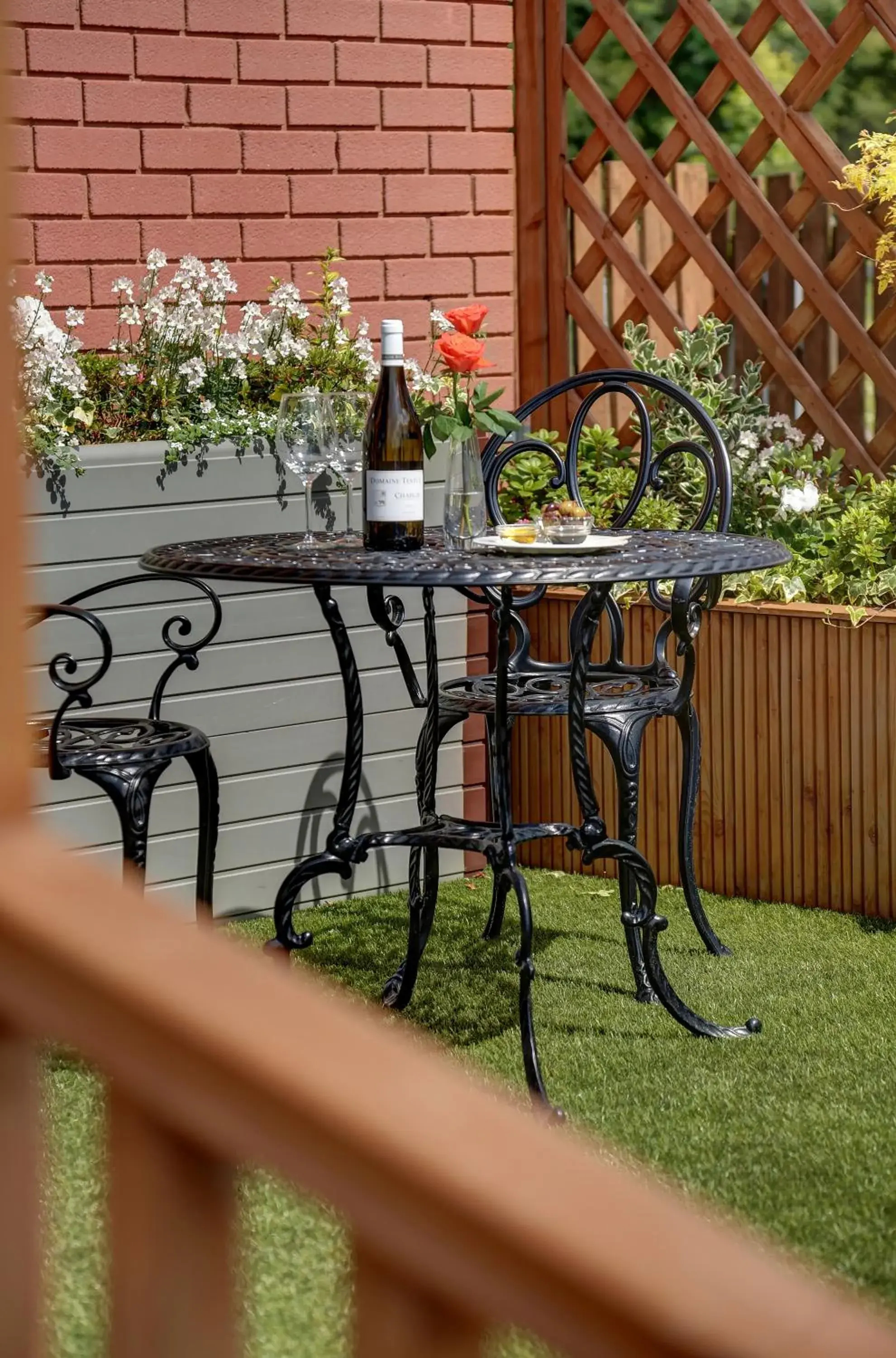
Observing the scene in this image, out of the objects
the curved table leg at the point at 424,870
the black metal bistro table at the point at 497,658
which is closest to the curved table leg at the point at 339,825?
the black metal bistro table at the point at 497,658

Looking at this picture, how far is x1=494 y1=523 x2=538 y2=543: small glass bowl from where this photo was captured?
2.63m

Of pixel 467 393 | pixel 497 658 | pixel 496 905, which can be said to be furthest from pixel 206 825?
pixel 467 393

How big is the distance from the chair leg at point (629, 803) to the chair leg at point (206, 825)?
64 centimetres

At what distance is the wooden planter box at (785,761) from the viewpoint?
3.45 metres

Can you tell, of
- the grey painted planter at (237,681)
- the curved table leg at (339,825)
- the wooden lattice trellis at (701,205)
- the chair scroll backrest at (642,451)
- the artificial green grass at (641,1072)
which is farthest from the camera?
the wooden lattice trellis at (701,205)

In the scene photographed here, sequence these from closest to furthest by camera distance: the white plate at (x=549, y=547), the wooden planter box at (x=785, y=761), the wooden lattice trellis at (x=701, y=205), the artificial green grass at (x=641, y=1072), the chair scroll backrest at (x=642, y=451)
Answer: the artificial green grass at (x=641, y=1072)
the white plate at (x=549, y=547)
the chair scroll backrest at (x=642, y=451)
the wooden planter box at (x=785, y=761)
the wooden lattice trellis at (x=701, y=205)

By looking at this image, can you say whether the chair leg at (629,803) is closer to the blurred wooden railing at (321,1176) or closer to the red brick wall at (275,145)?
the red brick wall at (275,145)

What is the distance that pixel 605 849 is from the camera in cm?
270

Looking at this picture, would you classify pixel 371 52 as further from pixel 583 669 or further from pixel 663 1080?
pixel 663 1080

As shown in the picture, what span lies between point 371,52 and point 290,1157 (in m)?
3.85

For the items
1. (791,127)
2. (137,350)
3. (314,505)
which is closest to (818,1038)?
(314,505)

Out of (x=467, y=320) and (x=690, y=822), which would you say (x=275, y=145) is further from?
(x=690, y=822)

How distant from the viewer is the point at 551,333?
447 centimetres

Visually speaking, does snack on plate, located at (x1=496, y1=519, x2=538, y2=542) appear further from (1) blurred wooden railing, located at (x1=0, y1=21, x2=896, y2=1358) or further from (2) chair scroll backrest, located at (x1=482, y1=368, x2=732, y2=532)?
(1) blurred wooden railing, located at (x1=0, y1=21, x2=896, y2=1358)
